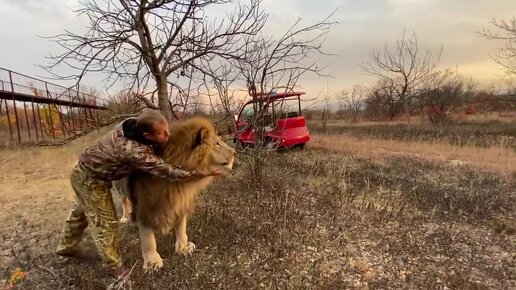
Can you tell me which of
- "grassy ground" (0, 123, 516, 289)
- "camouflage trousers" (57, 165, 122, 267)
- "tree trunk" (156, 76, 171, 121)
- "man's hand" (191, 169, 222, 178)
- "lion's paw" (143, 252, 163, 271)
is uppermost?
"tree trunk" (156, 76, 171, 121)

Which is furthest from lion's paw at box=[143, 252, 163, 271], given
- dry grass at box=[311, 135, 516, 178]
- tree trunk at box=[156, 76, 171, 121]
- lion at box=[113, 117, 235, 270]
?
dry grass at box=[311, 135, 516, 178]

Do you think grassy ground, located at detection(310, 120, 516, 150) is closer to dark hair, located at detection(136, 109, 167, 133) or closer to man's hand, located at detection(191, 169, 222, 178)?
man's hand, located at detection(191, 169, 222, 178)

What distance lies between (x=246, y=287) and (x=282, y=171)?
536cm

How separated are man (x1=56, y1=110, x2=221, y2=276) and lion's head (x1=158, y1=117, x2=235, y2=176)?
100 mm

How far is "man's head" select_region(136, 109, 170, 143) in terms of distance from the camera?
11.9 feet

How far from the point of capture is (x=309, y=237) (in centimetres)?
538

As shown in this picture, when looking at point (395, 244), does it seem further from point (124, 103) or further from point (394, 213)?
point (124, 103)

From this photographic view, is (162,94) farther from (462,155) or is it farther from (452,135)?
(452,135)

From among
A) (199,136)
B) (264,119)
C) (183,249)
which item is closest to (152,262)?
(183,249)

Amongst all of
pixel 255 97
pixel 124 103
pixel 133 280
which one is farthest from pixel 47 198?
pixel 133 280

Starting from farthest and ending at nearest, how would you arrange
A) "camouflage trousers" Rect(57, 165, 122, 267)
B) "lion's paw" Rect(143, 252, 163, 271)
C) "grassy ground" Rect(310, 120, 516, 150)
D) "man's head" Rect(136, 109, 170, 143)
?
"grassy ground" Rect(310, 120, 516, 150) → "lion's paw" Rect(143, 252, 163, 271) → "camouflage trousers" Rect(57, 165, 122, 267) → "man's head" Rect(136, 109, 170, 143)

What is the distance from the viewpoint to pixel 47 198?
7.99 metres

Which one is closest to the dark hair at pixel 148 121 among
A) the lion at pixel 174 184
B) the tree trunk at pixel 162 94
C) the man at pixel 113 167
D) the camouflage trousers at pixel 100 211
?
the man at pixel 113 167

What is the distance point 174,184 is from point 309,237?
2.07 m
